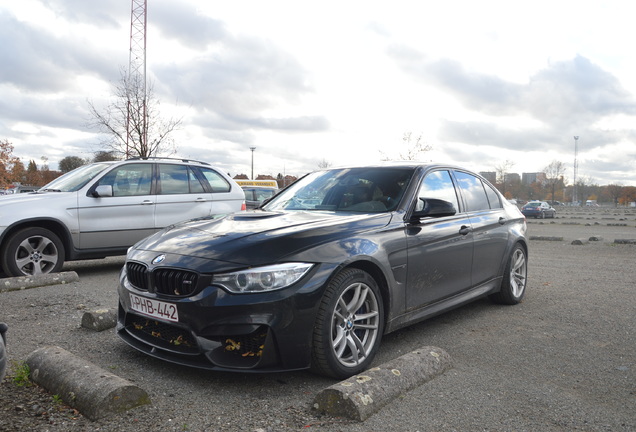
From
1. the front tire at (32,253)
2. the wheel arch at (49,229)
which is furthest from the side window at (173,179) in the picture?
the front tire at (32,253)

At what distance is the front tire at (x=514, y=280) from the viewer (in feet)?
18.7

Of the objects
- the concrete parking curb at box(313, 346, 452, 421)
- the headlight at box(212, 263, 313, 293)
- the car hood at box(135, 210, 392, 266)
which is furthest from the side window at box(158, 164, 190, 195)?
the concrete parking curb at box(313, 346, 452, 421)

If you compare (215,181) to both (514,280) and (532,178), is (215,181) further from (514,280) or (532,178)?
(532,178)

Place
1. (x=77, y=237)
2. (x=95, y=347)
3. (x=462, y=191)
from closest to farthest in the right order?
(x=95, y=347)
(x=462, y=191)
(x=77, y=237)

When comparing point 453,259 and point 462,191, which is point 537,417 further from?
point 462,191

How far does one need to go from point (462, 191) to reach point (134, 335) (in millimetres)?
3362

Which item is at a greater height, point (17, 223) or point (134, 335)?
point (17, 223)

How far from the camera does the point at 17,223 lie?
6.81 meters

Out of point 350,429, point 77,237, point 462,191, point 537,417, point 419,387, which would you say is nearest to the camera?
point 350,429

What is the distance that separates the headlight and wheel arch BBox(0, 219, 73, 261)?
196 inches

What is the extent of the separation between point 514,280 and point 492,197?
3.25 ft


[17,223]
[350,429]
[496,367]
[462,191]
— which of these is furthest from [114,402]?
[17,223]

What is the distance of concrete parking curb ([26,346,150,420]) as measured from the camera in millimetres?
2785

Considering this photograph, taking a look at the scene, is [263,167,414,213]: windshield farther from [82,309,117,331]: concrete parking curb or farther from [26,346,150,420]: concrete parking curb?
[26,346,150,420]: concrete parking curb
